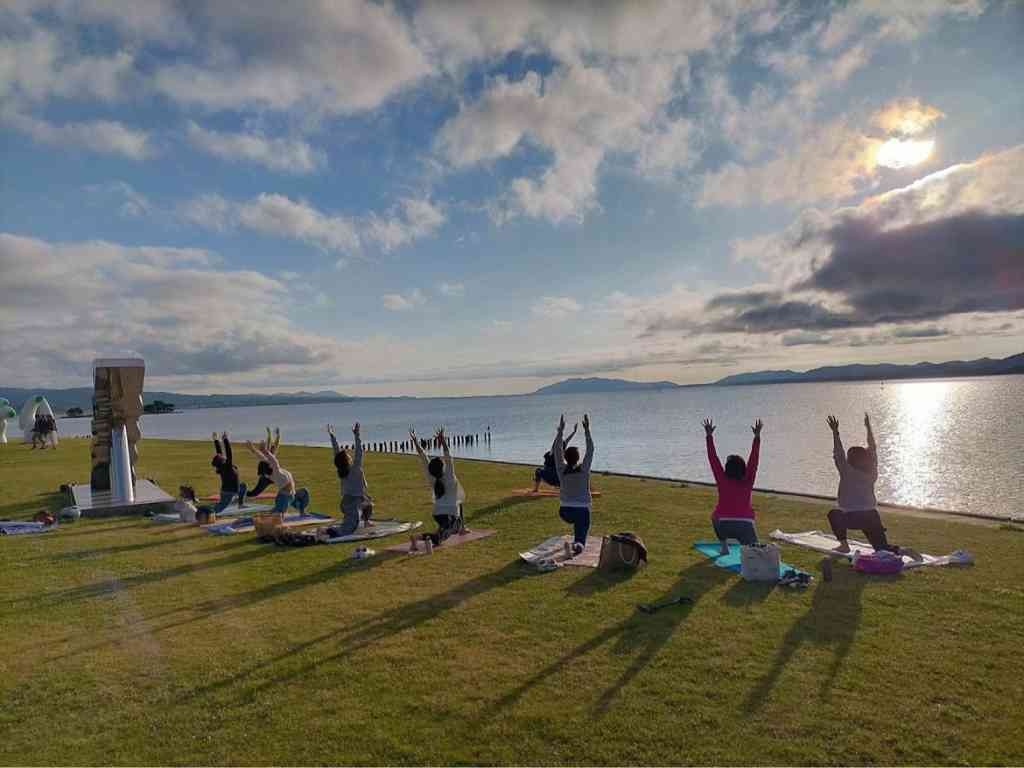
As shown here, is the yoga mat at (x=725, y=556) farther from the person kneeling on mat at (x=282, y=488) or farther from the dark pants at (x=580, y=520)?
the person kneeling on mat at (x=282, y=488)

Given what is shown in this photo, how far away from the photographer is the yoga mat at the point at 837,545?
961 centimetres

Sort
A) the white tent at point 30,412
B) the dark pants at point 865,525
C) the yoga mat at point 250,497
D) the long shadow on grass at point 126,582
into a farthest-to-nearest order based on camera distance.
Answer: the white tent at point 30,412, the yoga mat at point 250,497, the dark pants at point 865,525, the long shadow on grass at point 126,582

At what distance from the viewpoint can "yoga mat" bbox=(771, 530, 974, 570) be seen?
9608 mm

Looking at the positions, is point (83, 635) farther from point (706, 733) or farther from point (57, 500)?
point (57, 500)

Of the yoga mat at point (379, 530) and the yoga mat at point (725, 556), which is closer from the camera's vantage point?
the yoga mat at point (725, 556)

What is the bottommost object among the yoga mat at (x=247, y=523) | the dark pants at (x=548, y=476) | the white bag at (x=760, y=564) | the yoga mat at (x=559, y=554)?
the yoga mat at (x=247, y=523)

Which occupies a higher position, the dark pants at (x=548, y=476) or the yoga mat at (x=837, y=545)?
the dark pants at (x=548, y=476)

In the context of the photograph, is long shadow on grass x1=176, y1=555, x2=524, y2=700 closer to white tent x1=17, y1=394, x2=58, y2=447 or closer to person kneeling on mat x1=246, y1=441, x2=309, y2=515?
person kneeling on mat x1=246, y1=441, x2=309, y2=515

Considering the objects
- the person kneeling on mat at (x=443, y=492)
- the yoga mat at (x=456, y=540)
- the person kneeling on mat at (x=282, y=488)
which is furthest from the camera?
the person kneeling on mat at (x=282, y=488)

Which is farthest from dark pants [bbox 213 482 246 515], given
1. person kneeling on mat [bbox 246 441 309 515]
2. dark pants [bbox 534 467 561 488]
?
dark pants [bbox 534 467 561 488]

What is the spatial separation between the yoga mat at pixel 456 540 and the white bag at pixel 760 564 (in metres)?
5.19

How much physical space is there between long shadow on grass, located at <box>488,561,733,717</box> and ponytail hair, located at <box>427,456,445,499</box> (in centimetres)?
482

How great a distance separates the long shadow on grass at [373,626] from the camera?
608cm

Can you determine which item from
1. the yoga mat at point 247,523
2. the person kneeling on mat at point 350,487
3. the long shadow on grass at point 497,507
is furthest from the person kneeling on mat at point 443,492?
the yoga mat at point 247,523
